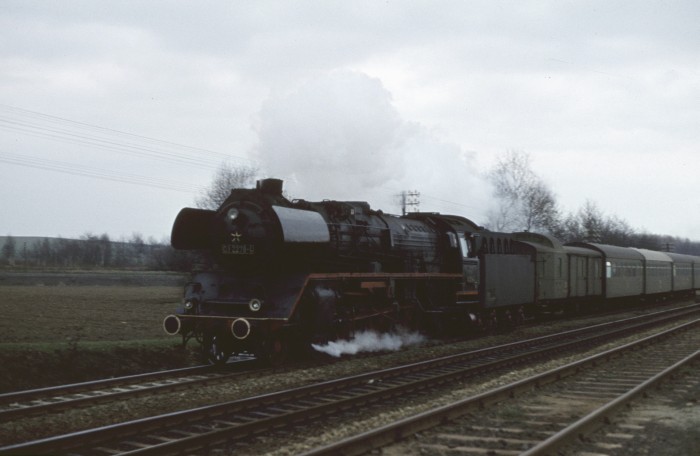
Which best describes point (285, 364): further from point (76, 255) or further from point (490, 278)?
point (76, 255)

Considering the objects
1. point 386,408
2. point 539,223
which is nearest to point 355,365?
point 386,408

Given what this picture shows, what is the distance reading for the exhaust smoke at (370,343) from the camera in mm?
14258

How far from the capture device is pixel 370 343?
50.6 ft

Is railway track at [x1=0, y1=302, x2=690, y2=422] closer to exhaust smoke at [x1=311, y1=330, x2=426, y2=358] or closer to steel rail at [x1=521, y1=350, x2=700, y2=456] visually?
exhaust smoke at [x1=311, y1=330, x2=426, y2=358]

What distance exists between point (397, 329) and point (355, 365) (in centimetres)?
328

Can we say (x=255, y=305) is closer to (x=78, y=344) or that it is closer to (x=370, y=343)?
(x=78, y=344)

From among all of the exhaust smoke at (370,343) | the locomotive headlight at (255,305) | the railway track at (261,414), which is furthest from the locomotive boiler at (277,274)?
the railway track at (261,414)

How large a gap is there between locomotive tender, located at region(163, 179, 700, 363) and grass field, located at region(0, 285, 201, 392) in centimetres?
109

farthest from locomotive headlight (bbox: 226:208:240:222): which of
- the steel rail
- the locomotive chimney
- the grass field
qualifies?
the steel rail

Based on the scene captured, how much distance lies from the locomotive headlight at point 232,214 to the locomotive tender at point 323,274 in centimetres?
2

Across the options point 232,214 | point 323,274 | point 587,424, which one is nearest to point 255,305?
point 323,274

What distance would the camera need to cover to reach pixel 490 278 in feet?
62.6

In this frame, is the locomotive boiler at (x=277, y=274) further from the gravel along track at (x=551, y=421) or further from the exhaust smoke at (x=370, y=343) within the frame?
Answer: the gravel along track at (x=551, y=421)

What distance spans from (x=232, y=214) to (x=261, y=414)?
17.1 ft
